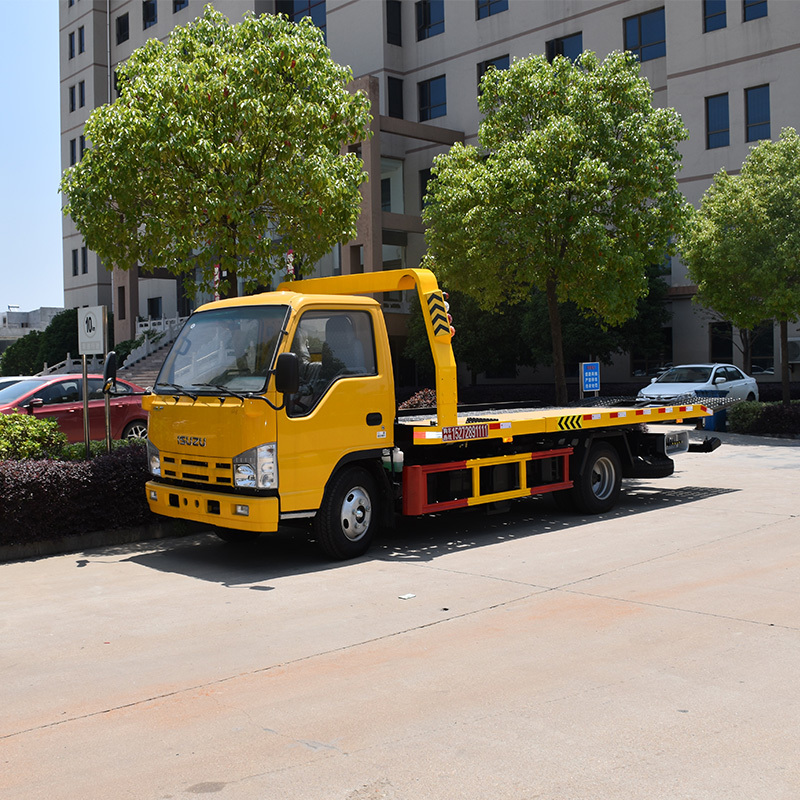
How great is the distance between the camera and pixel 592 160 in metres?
20.0

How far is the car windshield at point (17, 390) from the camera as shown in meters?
15.9

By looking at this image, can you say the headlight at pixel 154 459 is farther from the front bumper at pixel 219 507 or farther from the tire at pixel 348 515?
the tire at pixel 348 515

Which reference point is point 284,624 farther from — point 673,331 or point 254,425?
point 673,331

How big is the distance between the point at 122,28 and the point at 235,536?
52037 mm

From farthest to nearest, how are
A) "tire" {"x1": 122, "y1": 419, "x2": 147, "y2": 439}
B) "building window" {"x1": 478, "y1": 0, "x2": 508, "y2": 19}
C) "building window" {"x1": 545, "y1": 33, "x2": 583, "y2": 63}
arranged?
1. "building window" {"x1": 478, "y1": 0, "x2": 508, "y2": 19}
2. "building window" {"x1": 545, "y1": 33, "x2": 583, "y2": 63}
3. "tire" {"x1": 122, "y1": 419, "x2": 147, "y2": 439}

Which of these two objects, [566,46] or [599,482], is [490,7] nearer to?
[566,46]

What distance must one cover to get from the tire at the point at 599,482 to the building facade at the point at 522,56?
22893 millimetres

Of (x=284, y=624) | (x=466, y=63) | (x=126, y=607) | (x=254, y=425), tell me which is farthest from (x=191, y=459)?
(x=466, y=63)

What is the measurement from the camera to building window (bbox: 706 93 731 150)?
32562mm

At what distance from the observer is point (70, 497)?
9.77m

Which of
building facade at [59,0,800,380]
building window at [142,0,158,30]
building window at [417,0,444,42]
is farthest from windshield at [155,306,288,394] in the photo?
building window at [142,0,158,30]

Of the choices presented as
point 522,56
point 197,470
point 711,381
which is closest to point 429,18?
point 522,56

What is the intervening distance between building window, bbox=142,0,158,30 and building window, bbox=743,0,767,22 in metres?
32.8

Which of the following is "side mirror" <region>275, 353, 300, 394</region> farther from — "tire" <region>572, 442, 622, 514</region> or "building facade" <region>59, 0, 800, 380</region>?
"building facade" <region>59, 0, 800, 380</region>
